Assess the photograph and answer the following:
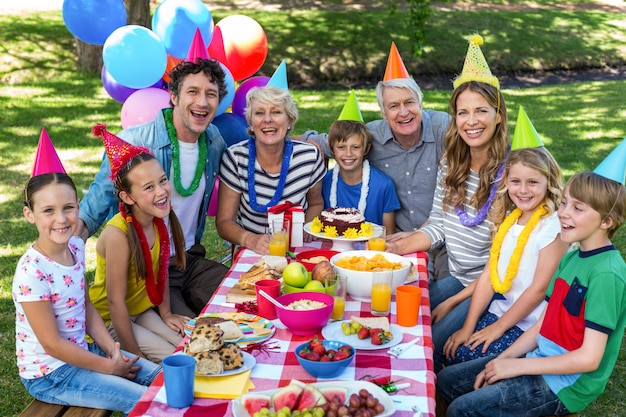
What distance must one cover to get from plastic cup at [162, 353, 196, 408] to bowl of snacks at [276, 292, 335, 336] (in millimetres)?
582

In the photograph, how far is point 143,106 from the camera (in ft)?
16.1

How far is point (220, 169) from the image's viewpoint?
460 cm

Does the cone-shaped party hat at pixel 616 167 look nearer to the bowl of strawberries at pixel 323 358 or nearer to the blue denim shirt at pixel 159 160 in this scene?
the bowl of strawberries at pixel 323 358

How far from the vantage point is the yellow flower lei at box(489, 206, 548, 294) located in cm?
351

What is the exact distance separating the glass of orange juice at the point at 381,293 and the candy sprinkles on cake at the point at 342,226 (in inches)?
35.9

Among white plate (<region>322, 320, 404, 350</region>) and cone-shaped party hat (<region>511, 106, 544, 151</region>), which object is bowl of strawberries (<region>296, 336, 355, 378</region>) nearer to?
white plate (<region>322, 320, 404, 350</region>)

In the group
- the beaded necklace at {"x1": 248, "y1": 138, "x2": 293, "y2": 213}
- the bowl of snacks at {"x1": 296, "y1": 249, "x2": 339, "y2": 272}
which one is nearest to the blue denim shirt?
the beaded necklace at {"x1": 248, "y1": 138, "x2": 293, "y2": 213}

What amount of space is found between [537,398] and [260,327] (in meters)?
1.26

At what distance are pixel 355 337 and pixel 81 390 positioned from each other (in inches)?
49.1

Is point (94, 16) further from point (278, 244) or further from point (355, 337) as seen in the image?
point (355, 337)

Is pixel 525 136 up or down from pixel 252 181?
up

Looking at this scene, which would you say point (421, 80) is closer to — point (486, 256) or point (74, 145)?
point (74, 145)

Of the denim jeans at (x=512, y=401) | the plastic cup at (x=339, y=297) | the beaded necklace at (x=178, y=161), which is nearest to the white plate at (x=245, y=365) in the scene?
the plastic cup at (x=339, y=297)

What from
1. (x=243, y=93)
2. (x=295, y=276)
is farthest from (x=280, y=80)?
(x=295, y=276)
